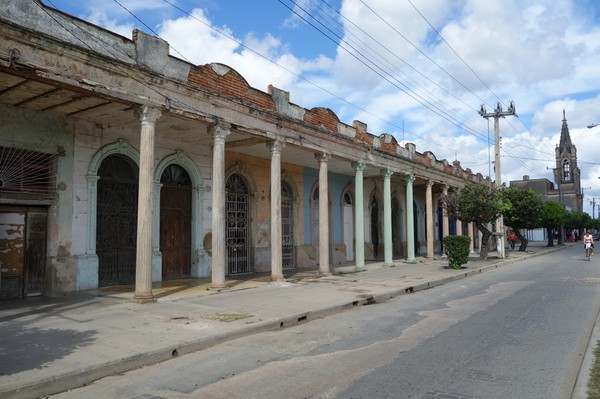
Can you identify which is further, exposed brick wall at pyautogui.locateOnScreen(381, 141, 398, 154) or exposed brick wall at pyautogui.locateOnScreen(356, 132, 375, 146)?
exposed brick wall at pyautogui.locateOnScreen(381, 141, 398, 154)

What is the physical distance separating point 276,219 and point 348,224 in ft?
32.3

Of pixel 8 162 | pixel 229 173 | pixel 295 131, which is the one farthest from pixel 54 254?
pixel 295 131

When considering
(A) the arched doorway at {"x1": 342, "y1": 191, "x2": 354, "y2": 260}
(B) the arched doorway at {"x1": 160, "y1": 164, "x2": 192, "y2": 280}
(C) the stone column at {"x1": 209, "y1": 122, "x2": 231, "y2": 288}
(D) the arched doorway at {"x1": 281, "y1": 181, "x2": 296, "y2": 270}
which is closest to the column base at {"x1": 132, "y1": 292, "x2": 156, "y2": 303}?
(C) the stone column at {"x1": 209, "y1": 122, "x2": 231, "y2": 288}

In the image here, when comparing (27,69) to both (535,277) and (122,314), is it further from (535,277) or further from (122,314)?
(535,277)

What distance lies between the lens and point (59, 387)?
521cm

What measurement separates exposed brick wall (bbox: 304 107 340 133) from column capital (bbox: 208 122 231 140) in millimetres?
4218

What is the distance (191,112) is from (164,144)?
3122mm

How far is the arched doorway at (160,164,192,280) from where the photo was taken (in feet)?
48.5

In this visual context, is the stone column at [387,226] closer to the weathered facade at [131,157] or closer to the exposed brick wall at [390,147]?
the exposed brick wall at [390,147]

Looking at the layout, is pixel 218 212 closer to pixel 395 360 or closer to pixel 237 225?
pixel 237 225

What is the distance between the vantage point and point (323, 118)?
57.0ft

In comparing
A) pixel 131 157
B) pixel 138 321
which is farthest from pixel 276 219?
pixel 138 321

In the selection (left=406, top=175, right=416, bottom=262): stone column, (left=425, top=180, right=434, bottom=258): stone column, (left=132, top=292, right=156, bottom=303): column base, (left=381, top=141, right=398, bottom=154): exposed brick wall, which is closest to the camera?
(left=132, top=292, right=156, bottom=303): column base

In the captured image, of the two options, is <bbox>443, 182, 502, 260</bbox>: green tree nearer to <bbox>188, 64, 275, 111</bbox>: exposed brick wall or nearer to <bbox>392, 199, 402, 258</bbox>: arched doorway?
<bbox>392, 199, 402, 258</bbox>: arched doorway
